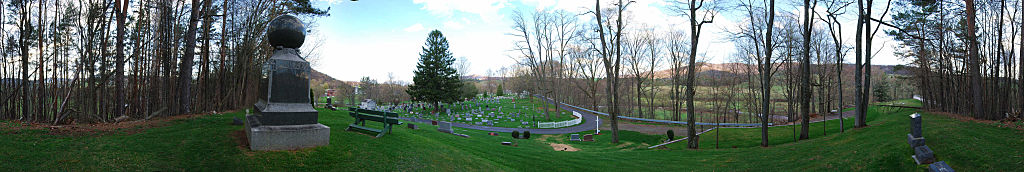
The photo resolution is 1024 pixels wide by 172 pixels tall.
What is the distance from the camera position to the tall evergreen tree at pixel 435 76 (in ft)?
132

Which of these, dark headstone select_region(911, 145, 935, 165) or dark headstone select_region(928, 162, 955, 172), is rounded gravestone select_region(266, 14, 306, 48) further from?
dark headstone select_region(911, 145, 935, 165)

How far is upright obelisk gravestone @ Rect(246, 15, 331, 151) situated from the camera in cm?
611

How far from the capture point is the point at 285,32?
7016mm

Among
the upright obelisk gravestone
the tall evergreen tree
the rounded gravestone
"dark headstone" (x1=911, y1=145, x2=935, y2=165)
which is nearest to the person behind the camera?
the upright obelisk gravestone

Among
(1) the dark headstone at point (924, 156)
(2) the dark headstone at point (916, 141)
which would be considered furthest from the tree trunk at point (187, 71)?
(2) the dark headstone at point (916, 141)

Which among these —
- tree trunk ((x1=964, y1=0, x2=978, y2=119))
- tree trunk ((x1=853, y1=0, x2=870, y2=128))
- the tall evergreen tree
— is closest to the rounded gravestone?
tree trunk ((x1=853, y1=0, x2=870, y2=128))

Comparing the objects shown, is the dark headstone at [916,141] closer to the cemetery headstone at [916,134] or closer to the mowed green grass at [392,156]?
the cemetery headstone at [916,134]

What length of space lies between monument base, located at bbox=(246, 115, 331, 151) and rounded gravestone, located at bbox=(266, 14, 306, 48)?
162cm

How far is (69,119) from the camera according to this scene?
942 centimetres

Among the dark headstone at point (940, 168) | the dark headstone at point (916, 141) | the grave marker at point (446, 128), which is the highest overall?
the dark headstone at point (916, 141)

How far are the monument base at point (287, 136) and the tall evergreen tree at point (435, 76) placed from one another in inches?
1321

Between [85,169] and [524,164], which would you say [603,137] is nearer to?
[524,164]

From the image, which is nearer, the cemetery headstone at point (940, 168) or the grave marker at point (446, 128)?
the cemetery headstone at point (940, 168)

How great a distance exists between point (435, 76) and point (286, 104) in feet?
114
